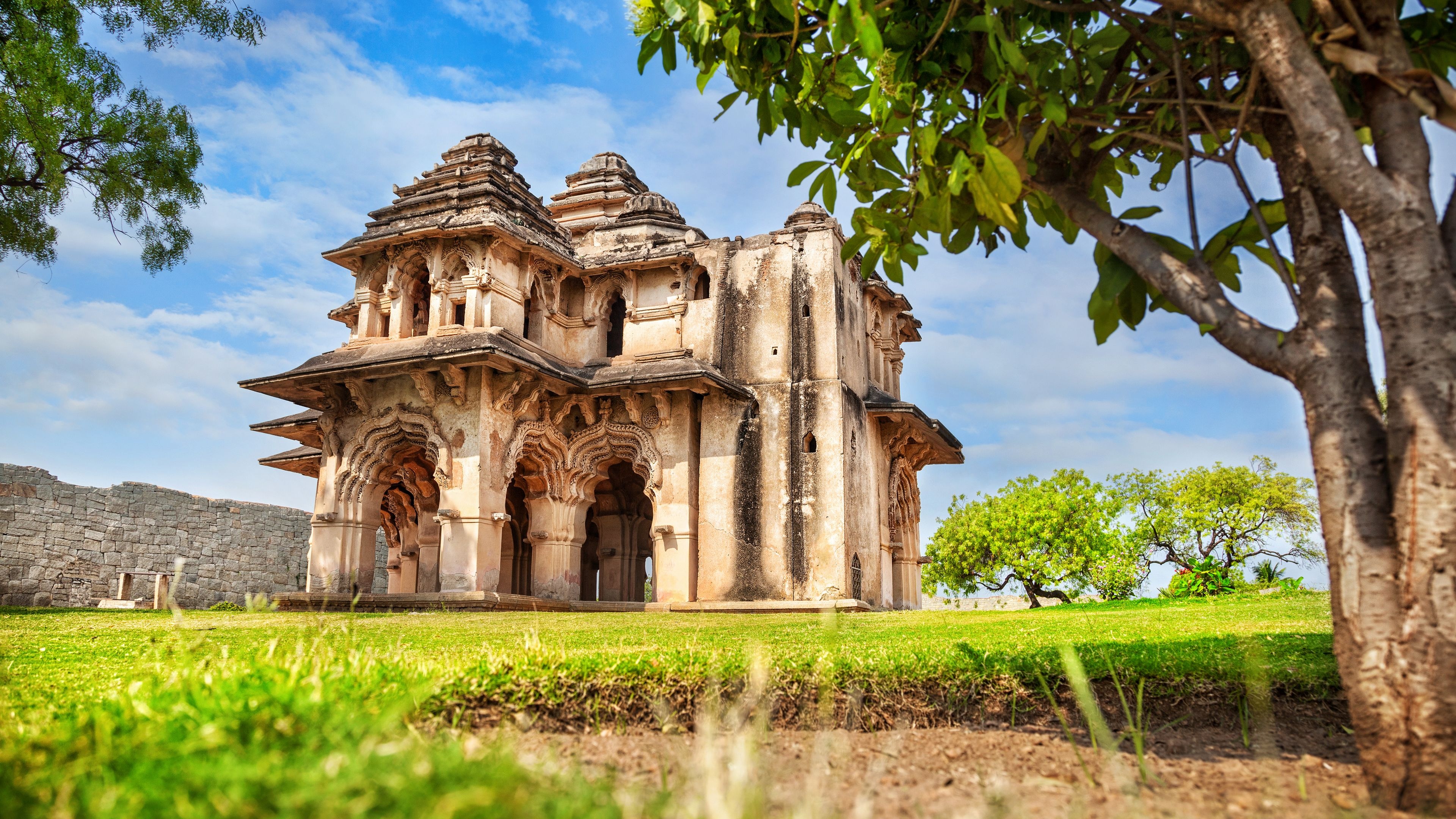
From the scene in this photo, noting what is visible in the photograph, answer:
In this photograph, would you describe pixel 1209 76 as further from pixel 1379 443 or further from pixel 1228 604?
pixel 1228 604

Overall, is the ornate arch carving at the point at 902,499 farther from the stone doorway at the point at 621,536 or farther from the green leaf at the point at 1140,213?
the green leaf at the point at 1140,213

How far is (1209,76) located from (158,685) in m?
4.61

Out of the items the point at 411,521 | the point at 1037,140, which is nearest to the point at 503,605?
the point at 411,521

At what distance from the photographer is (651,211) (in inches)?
758

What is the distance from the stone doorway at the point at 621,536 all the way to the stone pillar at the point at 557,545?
381cm

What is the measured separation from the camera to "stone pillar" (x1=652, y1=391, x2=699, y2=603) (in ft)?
52.2

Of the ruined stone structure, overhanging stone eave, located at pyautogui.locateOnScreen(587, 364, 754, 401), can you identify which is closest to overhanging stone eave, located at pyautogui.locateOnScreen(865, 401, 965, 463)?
the ruined stone structure

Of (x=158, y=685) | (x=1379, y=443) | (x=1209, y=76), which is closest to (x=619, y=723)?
(x=158, y=685)

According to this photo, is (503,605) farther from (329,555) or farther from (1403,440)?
(1403,440)

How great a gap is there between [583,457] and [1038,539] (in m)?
19.9

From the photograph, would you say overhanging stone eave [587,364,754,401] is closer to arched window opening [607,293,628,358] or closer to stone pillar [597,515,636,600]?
arched window opening [607,293,628,358]

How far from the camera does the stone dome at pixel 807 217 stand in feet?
57.3

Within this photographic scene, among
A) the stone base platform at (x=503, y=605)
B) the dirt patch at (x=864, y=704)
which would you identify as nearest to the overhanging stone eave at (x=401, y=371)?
the stone base platform at (x=503, y=605)

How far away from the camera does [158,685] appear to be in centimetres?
340
